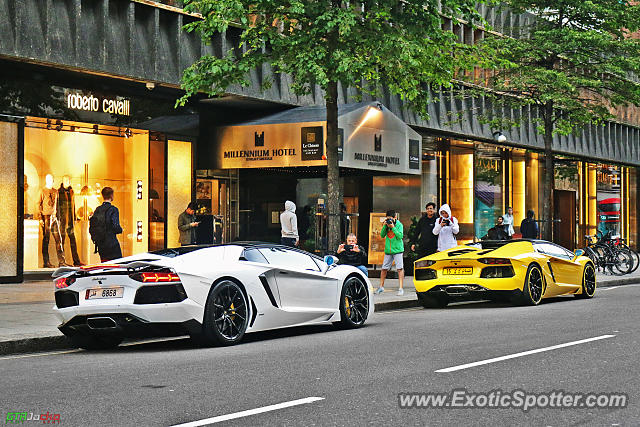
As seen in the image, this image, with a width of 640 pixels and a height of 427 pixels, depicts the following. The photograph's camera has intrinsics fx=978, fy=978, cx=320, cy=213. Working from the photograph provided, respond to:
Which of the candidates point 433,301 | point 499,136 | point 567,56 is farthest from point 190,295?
point 499,136

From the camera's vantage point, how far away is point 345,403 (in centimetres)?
711

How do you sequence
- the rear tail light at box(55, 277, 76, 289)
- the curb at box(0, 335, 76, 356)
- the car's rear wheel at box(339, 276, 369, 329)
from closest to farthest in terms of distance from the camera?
1. the curb at box(0, 335, 76, 356)
2. the rear tail light at box(55, 277, 76, 289)
3. the car's rear wheel at box(339, 276, 369, 329)

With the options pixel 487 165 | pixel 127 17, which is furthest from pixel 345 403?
pixel 487 165

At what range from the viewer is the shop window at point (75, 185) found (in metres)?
→ 20.7

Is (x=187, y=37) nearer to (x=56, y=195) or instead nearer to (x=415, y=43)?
(x=56, y=195)

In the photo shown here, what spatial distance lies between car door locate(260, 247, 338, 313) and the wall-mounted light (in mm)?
20784

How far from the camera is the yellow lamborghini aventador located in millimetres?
16656

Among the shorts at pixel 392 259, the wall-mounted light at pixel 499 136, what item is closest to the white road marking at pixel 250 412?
the shorts at pixel 392 259

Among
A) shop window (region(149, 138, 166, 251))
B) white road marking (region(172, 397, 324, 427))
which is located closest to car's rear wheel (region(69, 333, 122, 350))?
white road marking (region(172, 397, 324, 427))

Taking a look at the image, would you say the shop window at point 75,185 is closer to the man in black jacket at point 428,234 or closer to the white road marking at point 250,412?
the man in black jacket at point 428,234

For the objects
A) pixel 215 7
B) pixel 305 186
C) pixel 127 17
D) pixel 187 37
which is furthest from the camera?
pixel 305 186

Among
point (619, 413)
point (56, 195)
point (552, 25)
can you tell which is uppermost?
point (552, 25)

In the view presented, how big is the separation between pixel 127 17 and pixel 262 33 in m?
3.63

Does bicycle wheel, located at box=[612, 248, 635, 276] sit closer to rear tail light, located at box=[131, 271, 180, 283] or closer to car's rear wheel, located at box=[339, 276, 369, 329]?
car's rear wheel, located at box=[339, 276, 369, 329]
